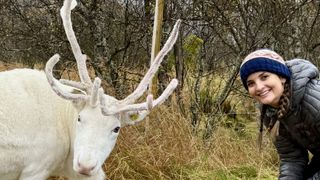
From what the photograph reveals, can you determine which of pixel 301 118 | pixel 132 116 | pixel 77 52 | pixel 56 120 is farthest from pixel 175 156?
pixel 301 118

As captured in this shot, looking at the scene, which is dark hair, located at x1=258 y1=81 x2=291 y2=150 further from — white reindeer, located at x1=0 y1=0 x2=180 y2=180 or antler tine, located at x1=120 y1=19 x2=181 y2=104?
antler tine, located at x1=120 y1=19 x2=181 y2=104

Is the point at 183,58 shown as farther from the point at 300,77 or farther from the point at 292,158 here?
the point at 300,77

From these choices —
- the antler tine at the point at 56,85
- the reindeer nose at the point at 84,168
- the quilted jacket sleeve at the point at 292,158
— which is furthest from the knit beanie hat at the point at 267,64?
the antler tine at the point at 56,85

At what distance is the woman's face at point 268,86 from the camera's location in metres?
3.15

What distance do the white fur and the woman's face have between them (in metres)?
1.31

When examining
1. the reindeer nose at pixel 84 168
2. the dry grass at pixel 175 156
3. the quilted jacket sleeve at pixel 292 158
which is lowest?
the dry grass at pixel 175 156

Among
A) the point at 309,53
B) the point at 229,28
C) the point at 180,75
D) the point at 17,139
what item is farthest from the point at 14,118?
the point at 309,53

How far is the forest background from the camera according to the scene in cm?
575

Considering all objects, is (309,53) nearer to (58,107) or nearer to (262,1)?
(262,1)

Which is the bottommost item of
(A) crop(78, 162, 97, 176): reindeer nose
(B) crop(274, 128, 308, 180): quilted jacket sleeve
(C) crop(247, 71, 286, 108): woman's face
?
(A) crop(78, 162, 97, 176): reindeer nose

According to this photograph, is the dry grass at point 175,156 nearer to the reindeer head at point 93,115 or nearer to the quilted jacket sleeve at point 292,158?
the reindeer head at point 93,115

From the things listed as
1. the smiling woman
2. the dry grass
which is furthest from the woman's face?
the dry grass

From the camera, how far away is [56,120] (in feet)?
14.3

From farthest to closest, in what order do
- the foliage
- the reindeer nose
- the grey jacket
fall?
the foliage, the reindeer nose, the grey jacket
